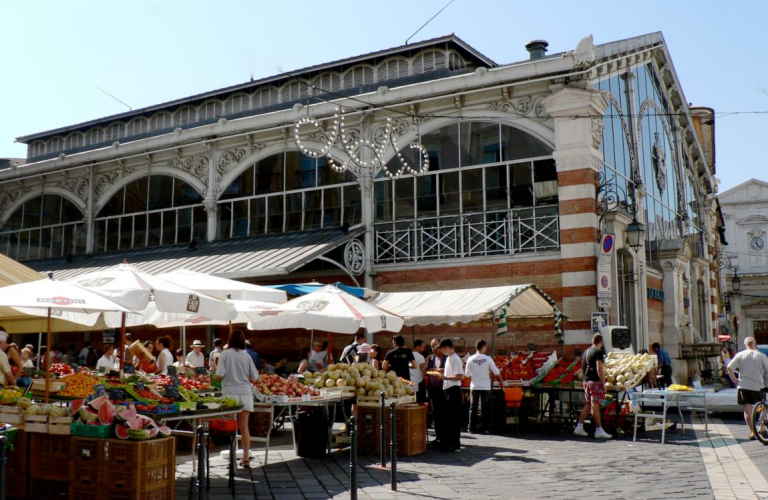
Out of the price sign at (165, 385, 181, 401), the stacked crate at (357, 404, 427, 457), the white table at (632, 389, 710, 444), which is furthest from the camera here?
the white table at (632, 389, 710, 444)

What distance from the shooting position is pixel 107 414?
6.99 metres

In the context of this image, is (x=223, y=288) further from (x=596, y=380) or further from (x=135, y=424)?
(x=596, y=380)

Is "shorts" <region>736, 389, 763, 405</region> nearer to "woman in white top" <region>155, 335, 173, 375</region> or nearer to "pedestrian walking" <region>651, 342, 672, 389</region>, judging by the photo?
"pedestrian walking" <region>651, 342, 672, 389</region>

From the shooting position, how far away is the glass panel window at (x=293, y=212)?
21.1m

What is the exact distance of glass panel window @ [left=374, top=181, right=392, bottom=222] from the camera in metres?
19.6

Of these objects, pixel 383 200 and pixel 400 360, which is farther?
pixel 383 200

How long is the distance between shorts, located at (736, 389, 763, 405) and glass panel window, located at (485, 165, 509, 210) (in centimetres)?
739

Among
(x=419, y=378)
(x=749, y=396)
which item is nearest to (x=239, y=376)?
(x=419, y=378)

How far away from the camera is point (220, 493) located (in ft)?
25.4

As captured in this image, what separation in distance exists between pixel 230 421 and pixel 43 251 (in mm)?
20845

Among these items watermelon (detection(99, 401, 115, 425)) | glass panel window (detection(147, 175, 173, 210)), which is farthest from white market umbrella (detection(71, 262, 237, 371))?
glass panel window (detection(147, 175, 173, 210))

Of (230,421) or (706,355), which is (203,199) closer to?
(230,421)

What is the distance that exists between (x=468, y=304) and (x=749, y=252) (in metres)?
49.7

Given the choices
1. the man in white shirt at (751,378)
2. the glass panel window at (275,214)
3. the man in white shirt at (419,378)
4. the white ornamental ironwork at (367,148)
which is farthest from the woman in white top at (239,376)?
the glass panel window at (275,214)
